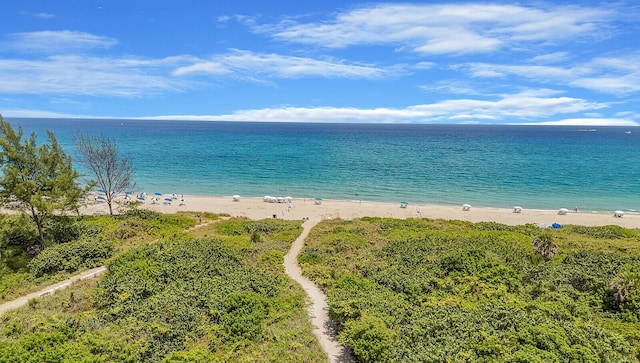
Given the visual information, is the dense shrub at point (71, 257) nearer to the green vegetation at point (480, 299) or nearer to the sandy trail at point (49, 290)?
the sandy trail at point (49, 290)

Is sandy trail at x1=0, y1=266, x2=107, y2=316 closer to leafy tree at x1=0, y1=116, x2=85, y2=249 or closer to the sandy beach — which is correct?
leafy tree at x1=0, y1=116, x2=85, y2=249

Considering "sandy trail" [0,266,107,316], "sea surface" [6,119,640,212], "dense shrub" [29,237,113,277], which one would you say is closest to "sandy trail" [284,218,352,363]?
"sandy trail" [0,266,107,316]

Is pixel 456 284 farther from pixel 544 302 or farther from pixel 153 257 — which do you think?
pixel 153 257

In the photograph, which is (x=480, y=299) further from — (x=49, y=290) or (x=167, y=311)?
(x=49, y=290)

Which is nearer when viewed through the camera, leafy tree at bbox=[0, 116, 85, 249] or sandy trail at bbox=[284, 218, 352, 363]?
sandy trail at bbox=[284, 218, 352, 363]

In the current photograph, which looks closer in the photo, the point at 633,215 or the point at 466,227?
the point at 466,227

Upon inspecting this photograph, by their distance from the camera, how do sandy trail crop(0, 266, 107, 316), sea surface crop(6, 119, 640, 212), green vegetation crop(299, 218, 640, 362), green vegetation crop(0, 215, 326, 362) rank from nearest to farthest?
green vegetation crop(299, 218, 640, 362) < green vegetation crop(0, 215, 326, 362) < sandy trail crop(0, 266, 107, 316) < sea surface crop(6, 119, 640, 212)

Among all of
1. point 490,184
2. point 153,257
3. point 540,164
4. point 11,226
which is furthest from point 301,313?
point 540,164

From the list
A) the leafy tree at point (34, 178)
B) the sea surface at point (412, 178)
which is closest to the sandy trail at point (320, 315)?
the leafy tree at point (34, 178)
